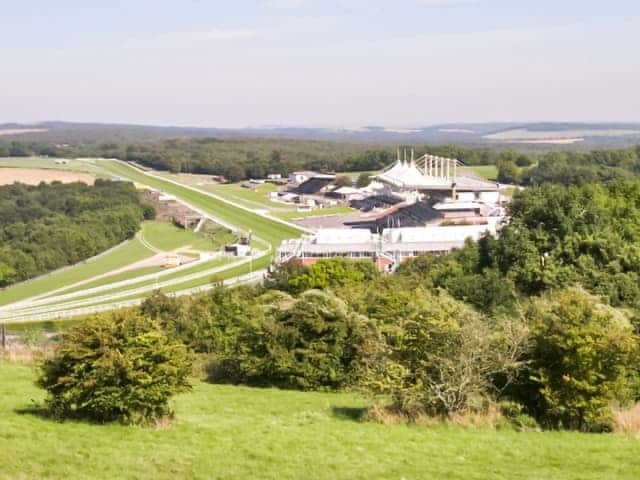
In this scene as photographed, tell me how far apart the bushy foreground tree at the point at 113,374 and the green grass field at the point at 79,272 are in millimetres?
37417

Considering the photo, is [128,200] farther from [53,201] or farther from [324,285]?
[324,285]

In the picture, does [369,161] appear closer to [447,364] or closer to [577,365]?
[447,364]

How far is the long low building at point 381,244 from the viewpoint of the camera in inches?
1955

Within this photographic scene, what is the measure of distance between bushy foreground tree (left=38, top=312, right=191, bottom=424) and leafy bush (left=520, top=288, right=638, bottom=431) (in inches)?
206

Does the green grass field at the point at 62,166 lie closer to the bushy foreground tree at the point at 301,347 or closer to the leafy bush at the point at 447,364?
the bushy foreground tree at the point at 301,347

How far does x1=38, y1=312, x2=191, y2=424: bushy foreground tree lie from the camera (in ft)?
38.7

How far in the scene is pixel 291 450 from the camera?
35.4 feet

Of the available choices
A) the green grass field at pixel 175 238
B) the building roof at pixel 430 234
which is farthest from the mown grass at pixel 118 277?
the building roof at pixel 430 234

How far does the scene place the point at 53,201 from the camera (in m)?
83.1

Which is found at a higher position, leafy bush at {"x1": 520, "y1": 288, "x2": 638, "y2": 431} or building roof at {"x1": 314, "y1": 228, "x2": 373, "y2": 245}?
leafy bush at {"x1": 520, "y1": 288, "x2": 638, "y2": 431}

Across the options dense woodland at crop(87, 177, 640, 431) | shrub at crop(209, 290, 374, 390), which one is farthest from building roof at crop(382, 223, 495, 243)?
shrub at crop(209, 290, 374, 390)

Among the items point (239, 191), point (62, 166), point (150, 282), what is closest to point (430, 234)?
point (150, 282)

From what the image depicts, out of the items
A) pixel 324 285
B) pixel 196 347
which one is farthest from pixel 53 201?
pixel 196 347

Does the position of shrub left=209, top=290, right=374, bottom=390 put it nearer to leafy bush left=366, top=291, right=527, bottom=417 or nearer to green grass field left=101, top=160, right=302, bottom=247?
leafy bush left=366, top=291, right=527, bottom=417
